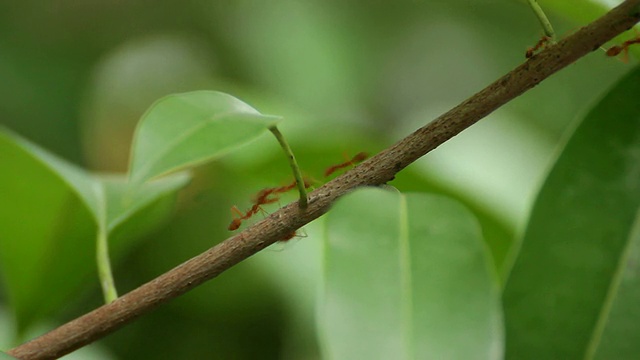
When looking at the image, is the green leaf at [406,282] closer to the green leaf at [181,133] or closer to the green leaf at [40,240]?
the green leaf at [181,133]

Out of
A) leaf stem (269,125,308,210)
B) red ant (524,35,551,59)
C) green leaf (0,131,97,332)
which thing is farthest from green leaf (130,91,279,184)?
green leaf (0,131,97,332)

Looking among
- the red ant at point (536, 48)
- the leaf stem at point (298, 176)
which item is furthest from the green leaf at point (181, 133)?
Result: the red ant at point (536, 48)

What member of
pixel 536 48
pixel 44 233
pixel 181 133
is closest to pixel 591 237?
pixel 536 48


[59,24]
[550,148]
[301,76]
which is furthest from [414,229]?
[59,24]

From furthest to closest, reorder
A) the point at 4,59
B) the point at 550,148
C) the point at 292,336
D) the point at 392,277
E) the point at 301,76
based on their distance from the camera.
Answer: the point at 4,59 < the point at 301,76 < the point at 550,148 < the point at 292,336 < the point at 392,277

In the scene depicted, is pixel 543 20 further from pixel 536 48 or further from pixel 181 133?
pixel 181 133

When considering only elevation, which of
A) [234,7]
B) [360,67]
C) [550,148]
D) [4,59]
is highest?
[4,59]

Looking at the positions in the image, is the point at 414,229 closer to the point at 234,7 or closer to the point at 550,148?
the point at 550,148
